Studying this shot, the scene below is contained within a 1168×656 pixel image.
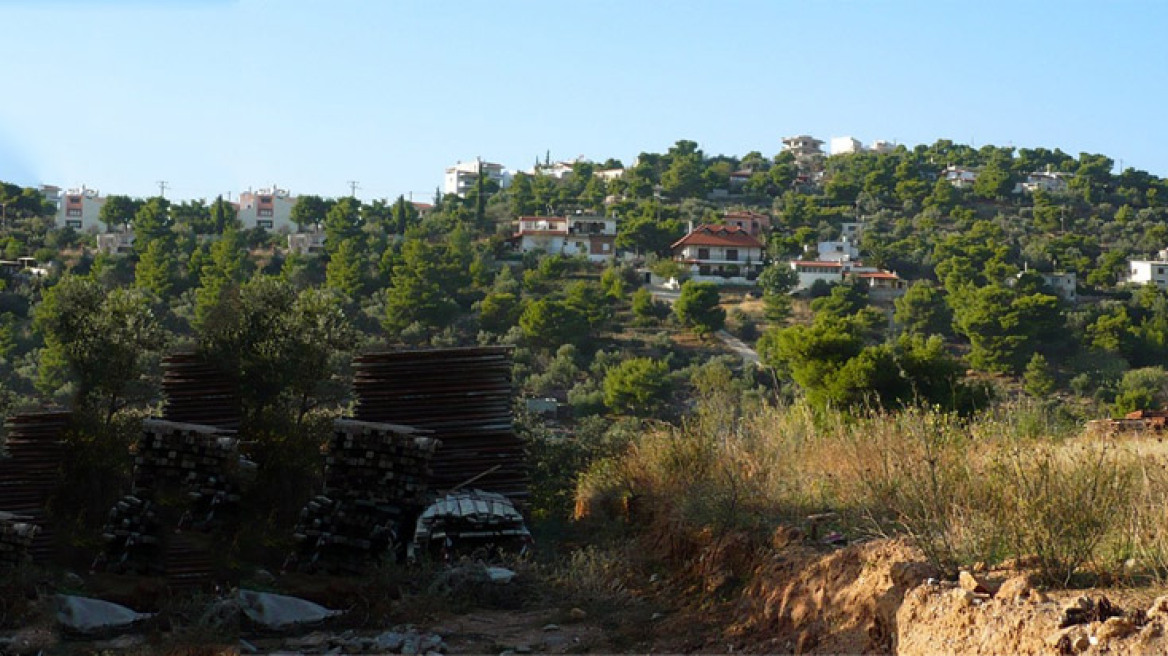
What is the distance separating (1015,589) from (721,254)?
206 feet

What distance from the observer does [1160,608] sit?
181 inches

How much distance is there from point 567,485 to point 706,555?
4.86 metres

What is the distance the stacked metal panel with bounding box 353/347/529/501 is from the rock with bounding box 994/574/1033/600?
6.46 meters

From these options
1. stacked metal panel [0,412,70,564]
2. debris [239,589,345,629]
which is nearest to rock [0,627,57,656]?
stacked metal panel [0,412,70,564]

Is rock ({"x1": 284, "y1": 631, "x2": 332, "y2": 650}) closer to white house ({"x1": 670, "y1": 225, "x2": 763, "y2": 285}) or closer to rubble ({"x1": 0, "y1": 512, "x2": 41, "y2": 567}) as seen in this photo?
rubble ({"x1": 0, "y1": 512, "x2": 41, "y2": 567})

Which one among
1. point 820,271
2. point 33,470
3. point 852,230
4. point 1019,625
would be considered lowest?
point 1019,625

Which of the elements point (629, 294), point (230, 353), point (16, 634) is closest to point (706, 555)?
point (230, 353)

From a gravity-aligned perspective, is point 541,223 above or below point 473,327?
above

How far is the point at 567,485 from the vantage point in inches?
505

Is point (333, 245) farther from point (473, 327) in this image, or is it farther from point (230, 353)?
point (230, 353)

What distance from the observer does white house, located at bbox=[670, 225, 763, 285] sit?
213 ft

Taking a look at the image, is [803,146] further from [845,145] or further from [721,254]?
[721,254]

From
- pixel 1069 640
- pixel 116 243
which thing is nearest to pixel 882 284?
pixel 116 243

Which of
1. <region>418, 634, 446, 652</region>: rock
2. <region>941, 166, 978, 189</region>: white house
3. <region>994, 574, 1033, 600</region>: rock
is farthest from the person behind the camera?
<region>941, 166, 978, 189</region>: white house
